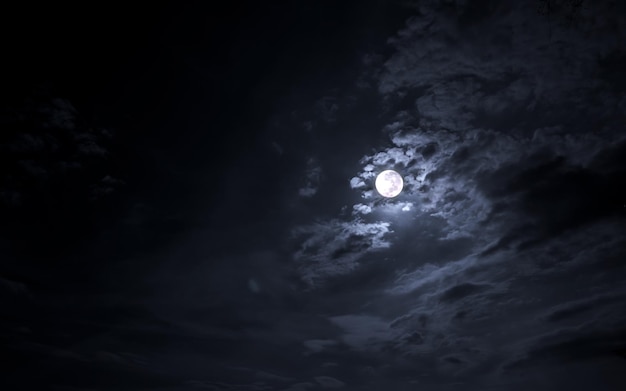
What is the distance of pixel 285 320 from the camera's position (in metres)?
15.7

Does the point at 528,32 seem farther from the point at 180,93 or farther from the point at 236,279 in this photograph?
the point at 236,279

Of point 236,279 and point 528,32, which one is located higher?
point 528,32

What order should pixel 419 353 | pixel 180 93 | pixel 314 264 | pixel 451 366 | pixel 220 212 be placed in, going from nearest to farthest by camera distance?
pixel 180 93 < pixel 220 212 < pixel 314 264 < pixel 419 353 < pixel 451 366

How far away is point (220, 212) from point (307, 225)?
300cm

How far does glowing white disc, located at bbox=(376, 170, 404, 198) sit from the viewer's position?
8.77 metres

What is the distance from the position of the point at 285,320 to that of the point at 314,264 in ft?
16.8

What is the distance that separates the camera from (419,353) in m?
19.8

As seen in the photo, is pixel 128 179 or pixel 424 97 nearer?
pixel 424 97

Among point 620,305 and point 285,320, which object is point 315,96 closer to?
point 285,320

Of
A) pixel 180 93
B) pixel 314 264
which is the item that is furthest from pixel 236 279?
pixel 180 93

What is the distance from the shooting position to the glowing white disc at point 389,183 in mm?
8773

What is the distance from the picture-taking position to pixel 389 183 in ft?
29.3

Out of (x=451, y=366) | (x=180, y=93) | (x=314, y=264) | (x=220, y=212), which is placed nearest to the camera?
(x=180, y=93)

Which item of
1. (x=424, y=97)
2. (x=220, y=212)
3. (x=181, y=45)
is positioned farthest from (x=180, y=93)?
(x=424, y=97)
